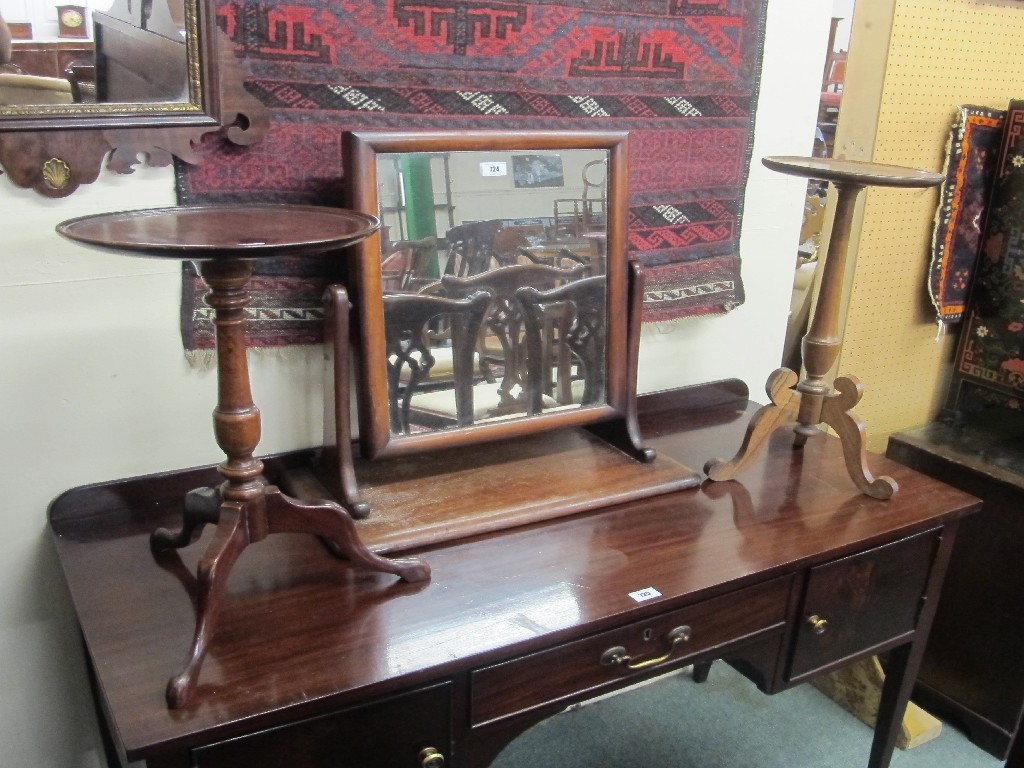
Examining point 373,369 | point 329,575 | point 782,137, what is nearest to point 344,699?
point 329,575

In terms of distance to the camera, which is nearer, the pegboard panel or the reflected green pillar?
the reflected green pillar

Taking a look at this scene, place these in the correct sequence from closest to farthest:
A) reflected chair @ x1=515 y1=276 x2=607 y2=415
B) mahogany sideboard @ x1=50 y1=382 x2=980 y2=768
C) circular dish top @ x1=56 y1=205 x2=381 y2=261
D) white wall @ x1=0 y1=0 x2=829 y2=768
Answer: circular dish top @ x1=56 y1=205 x2=381 y2=261 → mahogany sideboard @ x1=50 y1=382 x2=980 y2=768 → white wall @ x1=0 y1=0 x2=829 y2=768 → reflected chair @ x1=515 y1=276 x2=607 y2=415

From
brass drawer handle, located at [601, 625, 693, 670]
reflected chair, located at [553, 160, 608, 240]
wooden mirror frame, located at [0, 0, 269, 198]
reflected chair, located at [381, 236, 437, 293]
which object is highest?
wooden mirror frame, located at [0, 0, 269, 198]

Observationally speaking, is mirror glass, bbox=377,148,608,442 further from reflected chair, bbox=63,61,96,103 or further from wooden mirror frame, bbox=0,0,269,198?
reflected chair, bbox=63,61,96,103

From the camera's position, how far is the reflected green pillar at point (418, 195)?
4.00 feet

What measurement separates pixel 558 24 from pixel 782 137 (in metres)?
0.51

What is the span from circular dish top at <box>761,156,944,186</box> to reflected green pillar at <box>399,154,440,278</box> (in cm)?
53

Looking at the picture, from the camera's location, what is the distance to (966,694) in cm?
195

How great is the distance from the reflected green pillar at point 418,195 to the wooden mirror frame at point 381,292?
0.06 ft

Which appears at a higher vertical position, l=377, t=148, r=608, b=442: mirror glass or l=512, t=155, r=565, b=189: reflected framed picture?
l=512, t=155, r=565, b=189: reflected framed picture

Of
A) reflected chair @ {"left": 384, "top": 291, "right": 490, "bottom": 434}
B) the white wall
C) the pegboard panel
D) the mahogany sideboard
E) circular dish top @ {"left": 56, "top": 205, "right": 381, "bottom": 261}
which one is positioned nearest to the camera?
circular dish top @ {"left": 56, "top": 205, "right": 381, "bottom": 261}

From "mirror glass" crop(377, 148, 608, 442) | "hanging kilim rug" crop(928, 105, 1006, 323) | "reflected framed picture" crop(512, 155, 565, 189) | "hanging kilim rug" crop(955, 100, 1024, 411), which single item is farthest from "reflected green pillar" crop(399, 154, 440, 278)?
"hanging kilim rug" crop(955, 100, 1024, 411)

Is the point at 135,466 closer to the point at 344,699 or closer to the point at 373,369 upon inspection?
the point at 373,369

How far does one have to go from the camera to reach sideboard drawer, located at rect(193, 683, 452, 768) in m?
0.90
